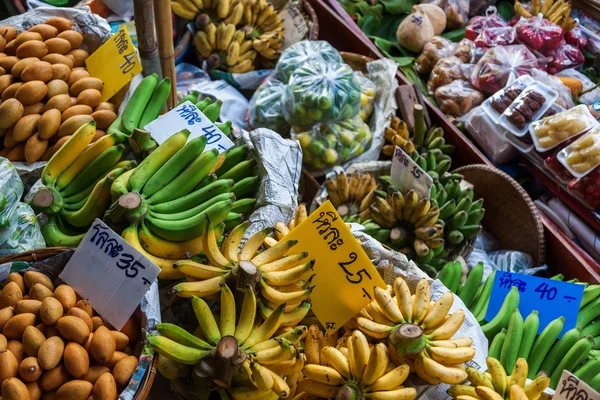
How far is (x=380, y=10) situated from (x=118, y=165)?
276 cm

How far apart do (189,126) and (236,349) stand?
2.99ft

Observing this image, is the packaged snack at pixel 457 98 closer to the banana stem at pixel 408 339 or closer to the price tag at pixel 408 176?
the price tag at pixel 408 176

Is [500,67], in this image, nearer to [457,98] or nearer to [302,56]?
[457,98]

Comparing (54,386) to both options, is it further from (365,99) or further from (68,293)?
(365,99)

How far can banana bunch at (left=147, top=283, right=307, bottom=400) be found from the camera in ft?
4.02

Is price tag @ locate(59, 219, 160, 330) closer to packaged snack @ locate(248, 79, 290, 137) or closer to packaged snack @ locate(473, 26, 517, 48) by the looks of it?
packaged snack @ locate(248, 79, 290, 137)

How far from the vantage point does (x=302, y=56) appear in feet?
9.40

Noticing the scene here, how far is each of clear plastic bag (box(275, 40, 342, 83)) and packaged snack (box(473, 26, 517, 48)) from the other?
1.12m

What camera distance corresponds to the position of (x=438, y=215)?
2.18 metres

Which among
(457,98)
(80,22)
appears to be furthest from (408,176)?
(80,22)

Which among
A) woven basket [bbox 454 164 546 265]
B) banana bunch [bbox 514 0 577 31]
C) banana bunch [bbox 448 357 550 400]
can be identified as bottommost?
woven basket [bbox 454 164 546 265]

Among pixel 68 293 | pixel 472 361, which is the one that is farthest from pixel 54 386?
pixel 472 361

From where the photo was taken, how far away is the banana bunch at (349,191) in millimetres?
2420

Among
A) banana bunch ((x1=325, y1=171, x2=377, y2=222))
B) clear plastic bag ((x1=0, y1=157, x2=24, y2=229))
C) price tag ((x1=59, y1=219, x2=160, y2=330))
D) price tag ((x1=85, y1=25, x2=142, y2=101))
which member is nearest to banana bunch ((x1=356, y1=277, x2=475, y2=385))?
price tag ((x1=59, y1=219, x2=160, y2=330))
